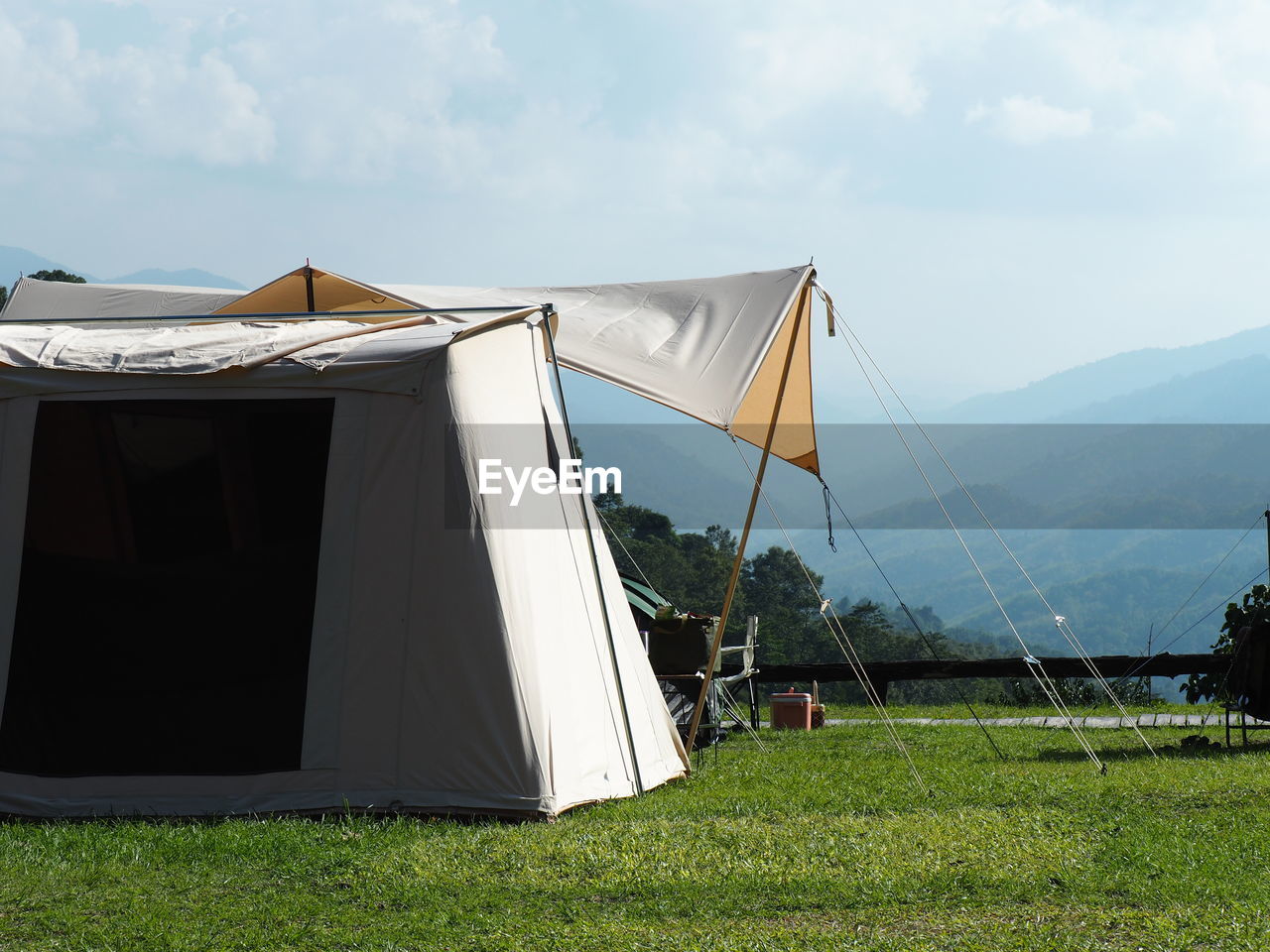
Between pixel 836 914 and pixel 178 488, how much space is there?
281 centimetres

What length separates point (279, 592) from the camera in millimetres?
4363

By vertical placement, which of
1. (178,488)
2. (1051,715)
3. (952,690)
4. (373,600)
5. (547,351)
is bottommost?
(952,690)

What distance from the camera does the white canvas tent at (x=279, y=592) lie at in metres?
4.17

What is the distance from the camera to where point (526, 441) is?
4.73 m

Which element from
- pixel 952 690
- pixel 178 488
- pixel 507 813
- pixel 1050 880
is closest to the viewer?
pixel 1050 880

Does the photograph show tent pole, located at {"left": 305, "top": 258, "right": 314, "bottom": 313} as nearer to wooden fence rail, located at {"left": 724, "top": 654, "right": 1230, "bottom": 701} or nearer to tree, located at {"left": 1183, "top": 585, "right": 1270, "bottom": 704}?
wooden fence rail, located at {"left": 724, "top": 654, "right": 1230, "bottom": 701}

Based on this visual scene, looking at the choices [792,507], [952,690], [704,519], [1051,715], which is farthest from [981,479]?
[1051,715]

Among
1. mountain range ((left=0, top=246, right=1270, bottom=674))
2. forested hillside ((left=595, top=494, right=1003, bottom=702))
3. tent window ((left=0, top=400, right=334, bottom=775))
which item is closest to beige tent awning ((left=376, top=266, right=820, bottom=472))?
tent window ((left=0, top=400, right=334, bottom=775))

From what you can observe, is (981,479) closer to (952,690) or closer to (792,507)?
(792,507)

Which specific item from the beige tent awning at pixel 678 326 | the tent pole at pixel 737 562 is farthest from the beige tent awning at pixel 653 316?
the tent pole at pixel 737 562

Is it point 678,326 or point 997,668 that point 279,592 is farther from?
point 997,668

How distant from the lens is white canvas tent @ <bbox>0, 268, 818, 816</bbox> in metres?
4.17
